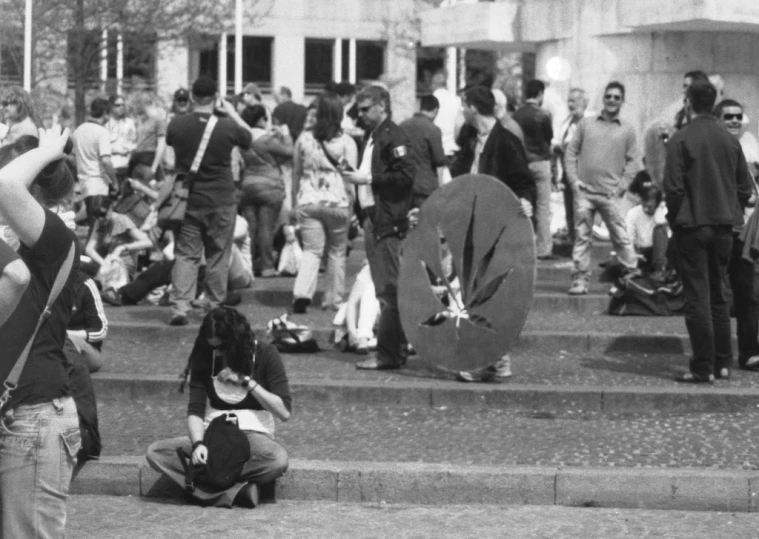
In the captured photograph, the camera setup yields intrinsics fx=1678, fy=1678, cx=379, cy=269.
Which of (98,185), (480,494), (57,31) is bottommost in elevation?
(480,494)

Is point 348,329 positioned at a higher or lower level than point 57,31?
lower

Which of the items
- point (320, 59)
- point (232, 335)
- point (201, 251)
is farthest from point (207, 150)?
point (320, 59)

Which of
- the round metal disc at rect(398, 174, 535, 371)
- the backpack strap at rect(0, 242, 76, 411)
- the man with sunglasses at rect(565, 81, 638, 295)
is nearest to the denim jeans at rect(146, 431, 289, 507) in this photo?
the round metal disc at rect(398, 174, 535, 371)

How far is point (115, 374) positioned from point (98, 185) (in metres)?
4.88

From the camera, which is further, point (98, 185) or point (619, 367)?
point (98, 185)

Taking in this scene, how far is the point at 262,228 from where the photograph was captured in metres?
15.1

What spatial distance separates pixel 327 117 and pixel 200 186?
A: 3.83 feet

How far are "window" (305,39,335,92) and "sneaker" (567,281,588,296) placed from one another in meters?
33.9

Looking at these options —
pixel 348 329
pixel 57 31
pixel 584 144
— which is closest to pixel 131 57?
pixel 57 31

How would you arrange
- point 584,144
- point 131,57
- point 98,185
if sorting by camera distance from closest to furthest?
point 584,144, point 98,185, point 131,57

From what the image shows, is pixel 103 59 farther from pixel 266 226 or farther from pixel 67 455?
pixel 67 455

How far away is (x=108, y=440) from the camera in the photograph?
8.74m

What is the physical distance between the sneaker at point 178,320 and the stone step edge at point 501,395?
2.05 m

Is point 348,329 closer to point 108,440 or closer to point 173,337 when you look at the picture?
point 173,337
